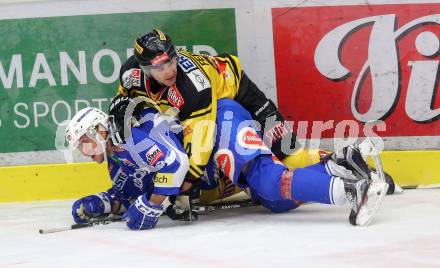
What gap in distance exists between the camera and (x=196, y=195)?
403 centimetres

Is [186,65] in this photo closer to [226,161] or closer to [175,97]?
[175,97]

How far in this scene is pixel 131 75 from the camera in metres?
4.05

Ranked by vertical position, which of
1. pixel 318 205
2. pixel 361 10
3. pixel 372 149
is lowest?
pixel 318 205

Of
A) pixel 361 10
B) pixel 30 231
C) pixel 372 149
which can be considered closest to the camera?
pixel 372 149

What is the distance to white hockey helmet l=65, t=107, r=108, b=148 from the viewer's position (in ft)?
12.6

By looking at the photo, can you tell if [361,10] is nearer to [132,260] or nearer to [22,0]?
[22,0]

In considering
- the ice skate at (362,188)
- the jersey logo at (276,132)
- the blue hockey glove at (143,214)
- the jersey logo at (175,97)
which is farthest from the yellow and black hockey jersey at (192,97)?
the ice skate at (362,188)

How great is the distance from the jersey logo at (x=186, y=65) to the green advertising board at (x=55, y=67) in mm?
895

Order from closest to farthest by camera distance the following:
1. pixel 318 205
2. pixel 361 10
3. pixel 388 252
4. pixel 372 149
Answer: pixel 388 252 → pixel 372 149 → pixel 318 205 → pixel 361 10

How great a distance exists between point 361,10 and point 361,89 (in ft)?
1.49

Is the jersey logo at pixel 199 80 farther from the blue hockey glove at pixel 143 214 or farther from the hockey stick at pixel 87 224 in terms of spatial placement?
the hockey stick at pixel 87 224

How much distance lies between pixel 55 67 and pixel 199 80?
1.40m

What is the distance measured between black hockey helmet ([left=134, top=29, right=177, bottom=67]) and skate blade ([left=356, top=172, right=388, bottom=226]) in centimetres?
110

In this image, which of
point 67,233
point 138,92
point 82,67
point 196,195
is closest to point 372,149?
point 196,195
